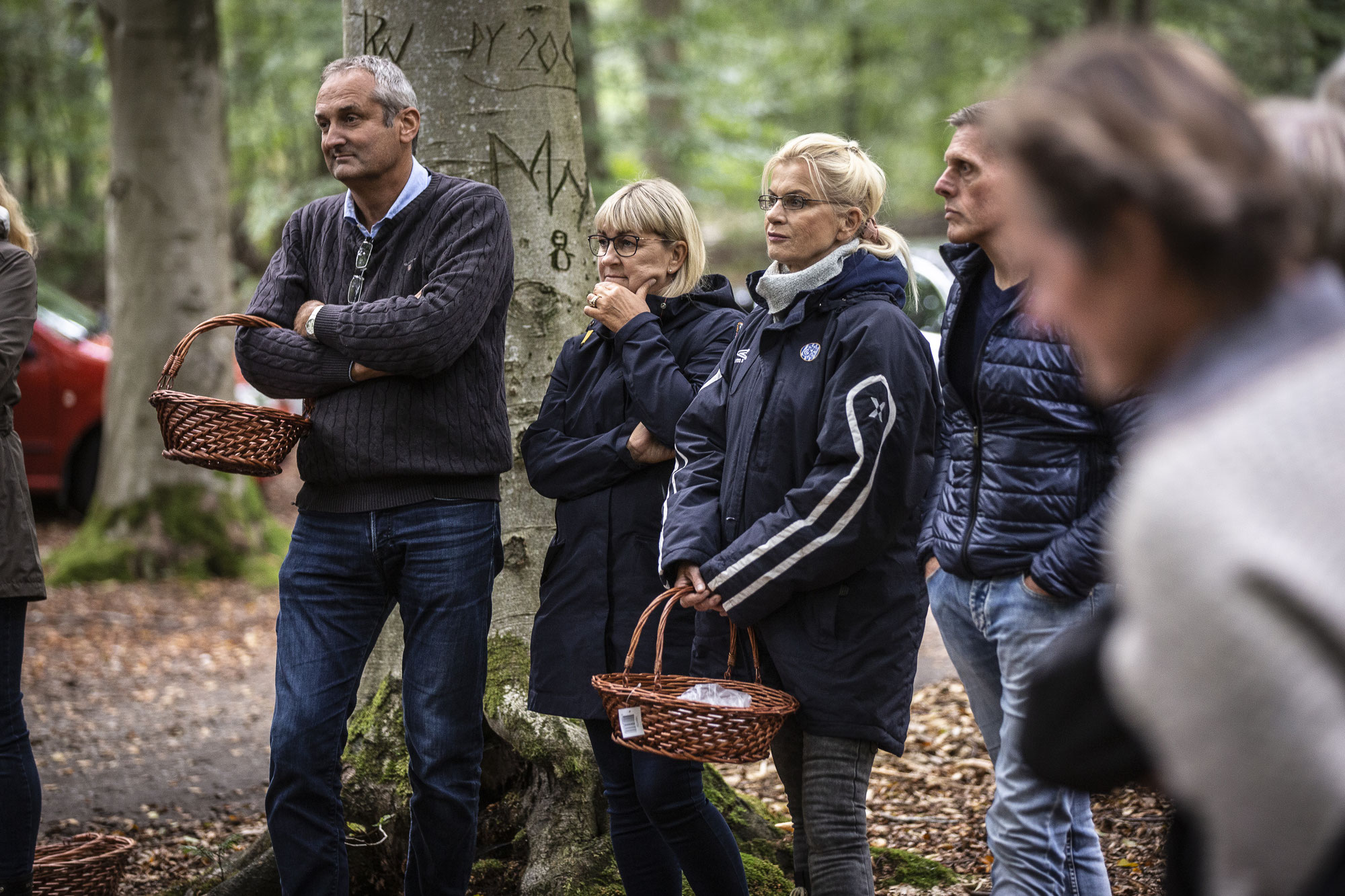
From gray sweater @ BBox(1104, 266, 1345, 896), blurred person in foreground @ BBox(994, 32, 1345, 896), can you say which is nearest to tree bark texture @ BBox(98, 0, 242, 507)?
blurred person in foreground @ BBox(994, 32, 1345, 896)

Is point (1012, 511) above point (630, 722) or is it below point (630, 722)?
above

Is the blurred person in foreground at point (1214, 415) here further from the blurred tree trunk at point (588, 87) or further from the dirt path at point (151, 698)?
the blurred tree trunk at point (588, 87)

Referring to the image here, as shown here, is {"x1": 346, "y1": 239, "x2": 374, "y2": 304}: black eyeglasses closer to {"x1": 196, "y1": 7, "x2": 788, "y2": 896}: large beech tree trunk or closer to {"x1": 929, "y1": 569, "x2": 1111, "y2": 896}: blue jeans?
{"x1": 196, "y1": 7, "x2": 788, "y2": 896}: large beech tree trunk

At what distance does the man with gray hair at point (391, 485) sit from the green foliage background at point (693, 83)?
5185 mm

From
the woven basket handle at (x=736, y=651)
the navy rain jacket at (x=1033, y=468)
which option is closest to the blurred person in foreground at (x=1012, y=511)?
the navy rain jacket at (x=1033, y=468)

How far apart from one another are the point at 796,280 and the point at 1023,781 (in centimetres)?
136

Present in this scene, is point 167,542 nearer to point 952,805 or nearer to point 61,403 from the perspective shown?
→ point 61,403

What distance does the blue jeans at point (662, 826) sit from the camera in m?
3.24

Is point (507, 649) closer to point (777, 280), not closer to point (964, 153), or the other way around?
point (777, 280)

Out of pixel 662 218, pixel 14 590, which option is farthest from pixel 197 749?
pixel 662 218

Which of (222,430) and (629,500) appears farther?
(629,500)

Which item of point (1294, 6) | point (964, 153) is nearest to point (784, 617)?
point (964, 153)

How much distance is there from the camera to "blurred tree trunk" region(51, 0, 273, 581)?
30.6 ft

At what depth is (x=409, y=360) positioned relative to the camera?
10.8 feet
